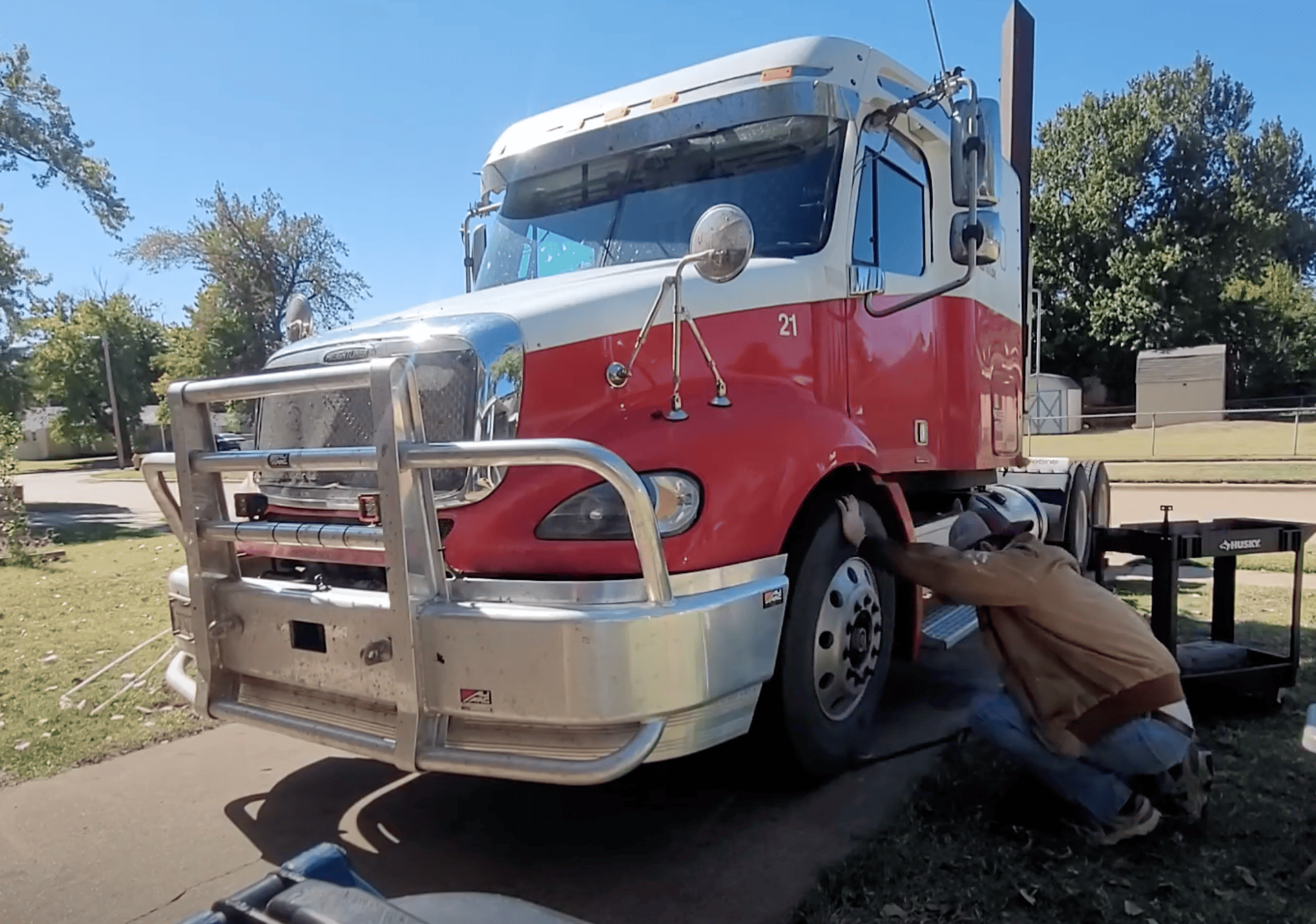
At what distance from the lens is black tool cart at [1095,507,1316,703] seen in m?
4.26

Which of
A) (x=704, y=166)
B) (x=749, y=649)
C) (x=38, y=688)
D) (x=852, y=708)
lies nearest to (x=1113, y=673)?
(x=852, y=708)

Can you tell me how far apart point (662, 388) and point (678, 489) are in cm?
57

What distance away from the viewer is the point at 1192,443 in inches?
1041

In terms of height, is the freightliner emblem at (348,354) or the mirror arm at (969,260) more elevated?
the mirror arm at (969,260)

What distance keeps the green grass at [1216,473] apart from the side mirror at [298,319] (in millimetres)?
14656

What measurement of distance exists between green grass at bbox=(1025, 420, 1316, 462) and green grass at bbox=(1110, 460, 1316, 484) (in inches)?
40.7

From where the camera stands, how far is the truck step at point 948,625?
14.5 feet

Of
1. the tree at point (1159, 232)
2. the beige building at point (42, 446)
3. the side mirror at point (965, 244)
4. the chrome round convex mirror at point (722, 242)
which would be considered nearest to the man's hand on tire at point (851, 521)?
the chrome round convex mirror at point (722, 242)

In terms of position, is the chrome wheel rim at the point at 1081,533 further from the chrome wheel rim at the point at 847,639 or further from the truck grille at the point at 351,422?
the truck grille at the point at 351,422

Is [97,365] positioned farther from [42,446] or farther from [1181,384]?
[1181,384]

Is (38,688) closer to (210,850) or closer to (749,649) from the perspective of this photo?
(210,850)

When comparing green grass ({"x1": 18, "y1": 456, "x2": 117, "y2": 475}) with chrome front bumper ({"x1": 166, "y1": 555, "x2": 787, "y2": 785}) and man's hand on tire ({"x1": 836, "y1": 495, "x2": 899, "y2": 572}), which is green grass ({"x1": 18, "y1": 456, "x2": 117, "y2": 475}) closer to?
chrome front bumper ({"x1": 166, "y1": 555, "x2": 787, "y2": 785})

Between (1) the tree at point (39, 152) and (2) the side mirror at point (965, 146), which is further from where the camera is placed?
(1) the tree at point (39, 152)

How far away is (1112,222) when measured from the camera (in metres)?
43.9
